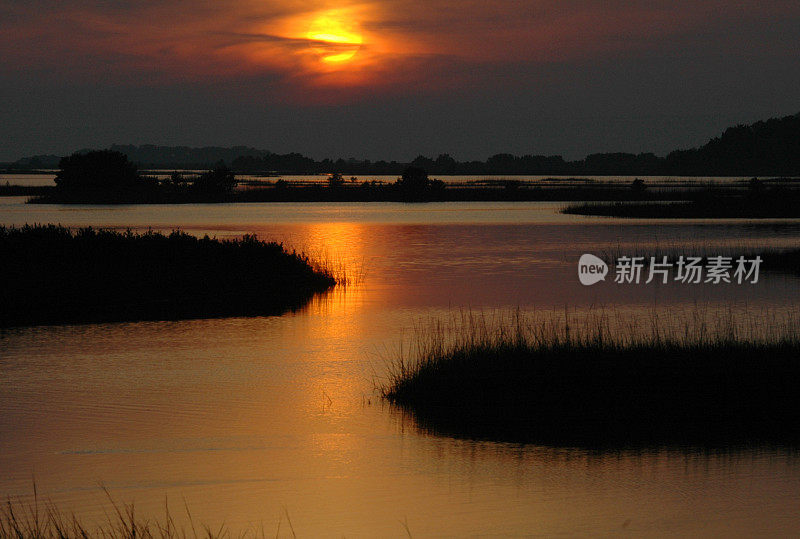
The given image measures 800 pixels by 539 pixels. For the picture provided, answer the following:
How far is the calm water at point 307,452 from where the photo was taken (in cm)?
983

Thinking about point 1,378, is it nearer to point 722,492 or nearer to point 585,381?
point 585,381

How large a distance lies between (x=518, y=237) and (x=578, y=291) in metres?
22.4

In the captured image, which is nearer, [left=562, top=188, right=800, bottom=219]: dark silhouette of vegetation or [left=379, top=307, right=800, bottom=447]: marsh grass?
[left=379, top=307, right=800, bottom=447]: marsh grass

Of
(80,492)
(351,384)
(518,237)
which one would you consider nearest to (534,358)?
(351,384)

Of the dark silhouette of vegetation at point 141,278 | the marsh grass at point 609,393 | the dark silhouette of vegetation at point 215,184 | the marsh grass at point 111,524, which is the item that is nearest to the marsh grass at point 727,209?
the dark silhouette of vegetation at point 215,184

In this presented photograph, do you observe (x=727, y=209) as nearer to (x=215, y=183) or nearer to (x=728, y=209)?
(x=728, y=209)

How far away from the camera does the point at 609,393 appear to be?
13.5 metres

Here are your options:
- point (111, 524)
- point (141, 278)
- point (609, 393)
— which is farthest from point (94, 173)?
point (111, 524)

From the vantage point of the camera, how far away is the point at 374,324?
22281 millimetres

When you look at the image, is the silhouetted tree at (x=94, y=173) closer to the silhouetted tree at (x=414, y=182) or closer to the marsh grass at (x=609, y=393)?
the silhouetted tree at (x=414, y=182)

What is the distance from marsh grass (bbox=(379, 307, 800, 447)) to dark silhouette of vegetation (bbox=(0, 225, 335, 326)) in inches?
413

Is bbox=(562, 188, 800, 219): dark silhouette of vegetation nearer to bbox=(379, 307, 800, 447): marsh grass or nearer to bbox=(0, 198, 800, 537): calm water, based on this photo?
bbox=(0, 198, 800, 537): calm water

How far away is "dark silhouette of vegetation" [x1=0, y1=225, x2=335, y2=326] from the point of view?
23656 mm

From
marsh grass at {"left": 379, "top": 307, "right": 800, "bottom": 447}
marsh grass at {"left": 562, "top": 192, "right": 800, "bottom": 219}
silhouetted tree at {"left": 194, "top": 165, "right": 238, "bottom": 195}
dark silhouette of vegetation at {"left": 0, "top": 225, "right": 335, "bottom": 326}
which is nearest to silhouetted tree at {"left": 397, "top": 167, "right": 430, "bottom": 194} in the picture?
silhouetted tree at {"left": 194, "top": 165, "right": 238, "bottom": 195}
